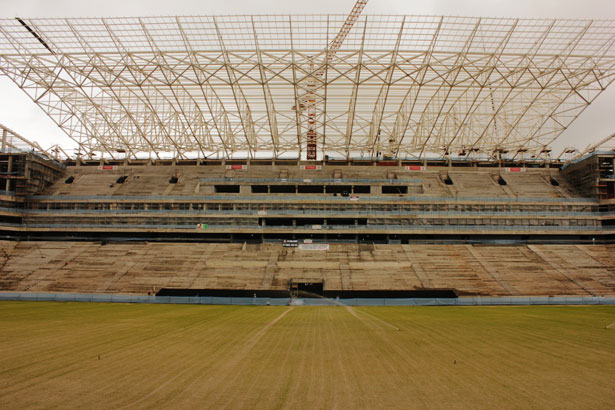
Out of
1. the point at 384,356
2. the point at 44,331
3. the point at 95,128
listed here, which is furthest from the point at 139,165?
the point at 384,356

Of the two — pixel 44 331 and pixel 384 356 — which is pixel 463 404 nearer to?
pixel 384 356

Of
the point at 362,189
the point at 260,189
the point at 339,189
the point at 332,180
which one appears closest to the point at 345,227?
the point at 339,189

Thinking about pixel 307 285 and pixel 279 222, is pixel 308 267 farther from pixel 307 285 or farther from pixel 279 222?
pixel 279 222

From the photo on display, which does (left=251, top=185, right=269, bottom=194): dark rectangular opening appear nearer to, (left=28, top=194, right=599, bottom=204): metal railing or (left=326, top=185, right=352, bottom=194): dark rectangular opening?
(left=28, top=194, right=599, bottom=204): metal railing

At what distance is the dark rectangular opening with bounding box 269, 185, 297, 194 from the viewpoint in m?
72.2

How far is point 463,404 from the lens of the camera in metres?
9.09

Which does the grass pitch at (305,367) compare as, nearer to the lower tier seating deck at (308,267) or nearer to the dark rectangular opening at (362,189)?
the lower tier seating deck at (308,267)

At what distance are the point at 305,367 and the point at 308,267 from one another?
132ft

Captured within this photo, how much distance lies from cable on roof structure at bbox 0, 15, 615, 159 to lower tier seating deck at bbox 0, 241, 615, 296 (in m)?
21.8

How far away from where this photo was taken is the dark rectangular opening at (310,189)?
7249cm

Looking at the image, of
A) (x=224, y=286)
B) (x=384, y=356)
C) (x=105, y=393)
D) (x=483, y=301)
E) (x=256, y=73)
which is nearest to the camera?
(x=105, y=393)

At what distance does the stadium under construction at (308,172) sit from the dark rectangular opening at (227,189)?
308mm

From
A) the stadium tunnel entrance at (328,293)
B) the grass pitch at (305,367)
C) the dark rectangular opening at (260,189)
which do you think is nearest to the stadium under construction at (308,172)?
the stadium tunnel entrance at (328,293)

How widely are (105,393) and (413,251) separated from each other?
52371 mm
